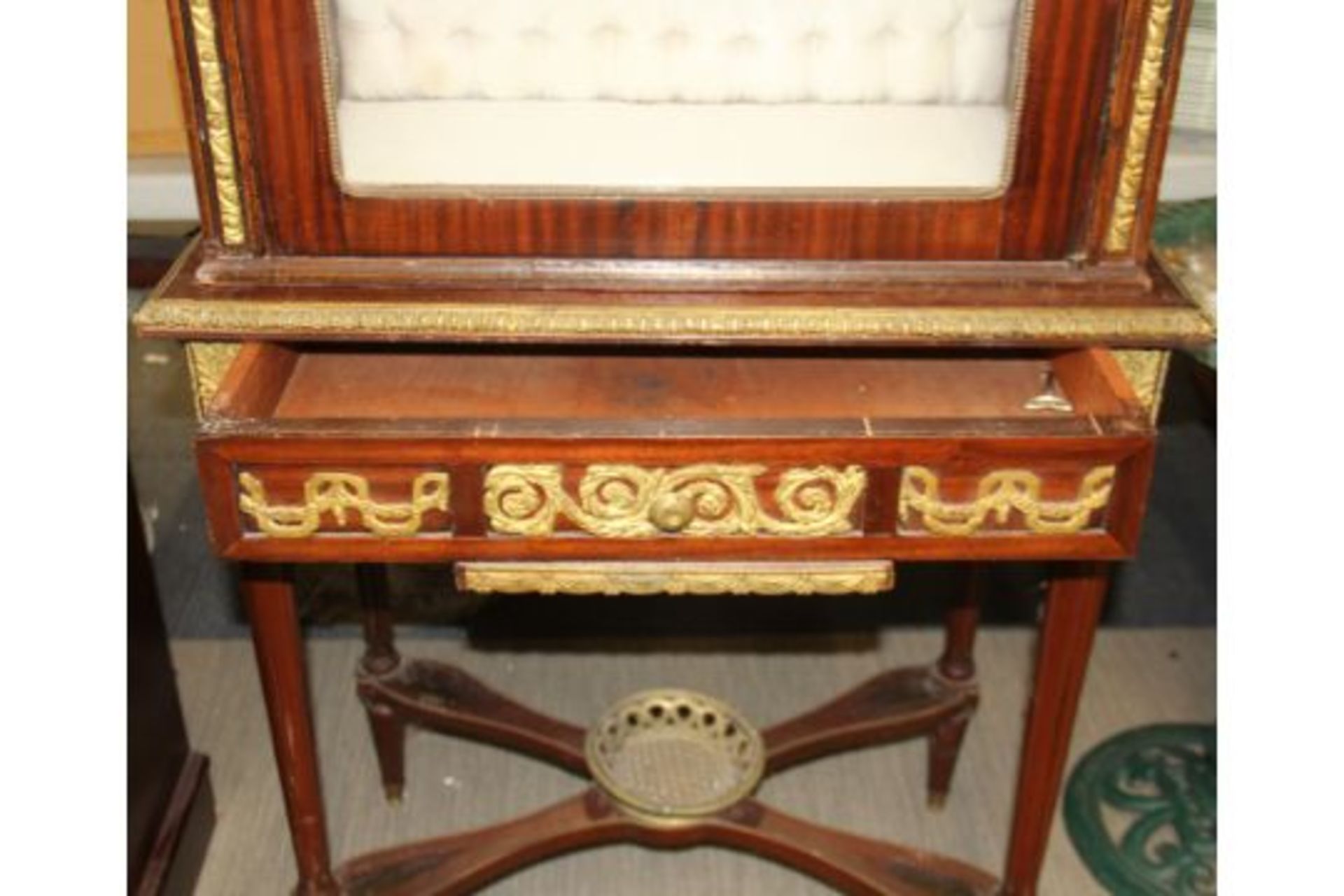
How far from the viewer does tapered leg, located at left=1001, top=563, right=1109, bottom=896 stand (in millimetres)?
1145

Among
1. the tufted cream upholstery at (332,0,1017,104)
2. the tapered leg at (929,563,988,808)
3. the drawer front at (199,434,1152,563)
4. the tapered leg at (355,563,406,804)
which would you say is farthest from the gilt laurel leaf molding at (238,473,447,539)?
the tapered leg at (929,563,988,808)

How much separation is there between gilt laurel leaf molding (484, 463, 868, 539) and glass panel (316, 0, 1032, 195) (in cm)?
19

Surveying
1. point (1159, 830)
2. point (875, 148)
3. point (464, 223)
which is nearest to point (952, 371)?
point (875, 148)

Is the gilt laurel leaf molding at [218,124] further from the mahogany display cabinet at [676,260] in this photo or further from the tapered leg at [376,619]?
the tapered leg at [376,619]

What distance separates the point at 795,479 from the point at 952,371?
8.8 inches

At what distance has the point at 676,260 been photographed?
3.47 feet

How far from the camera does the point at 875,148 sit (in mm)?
1034

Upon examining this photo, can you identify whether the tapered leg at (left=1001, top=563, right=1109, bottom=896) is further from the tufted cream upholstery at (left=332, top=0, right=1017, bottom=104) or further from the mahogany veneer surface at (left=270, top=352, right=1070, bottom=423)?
the tufted cream upholstery at (left=332, top=0, right=1017, bottom=104)

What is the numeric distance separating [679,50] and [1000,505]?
13.9 inches

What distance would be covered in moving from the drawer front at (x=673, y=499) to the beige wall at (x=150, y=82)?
0.41 meters


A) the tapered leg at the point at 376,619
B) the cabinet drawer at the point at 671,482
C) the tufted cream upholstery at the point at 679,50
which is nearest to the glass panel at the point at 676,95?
the tufted cream upholstery at the point at 679,50

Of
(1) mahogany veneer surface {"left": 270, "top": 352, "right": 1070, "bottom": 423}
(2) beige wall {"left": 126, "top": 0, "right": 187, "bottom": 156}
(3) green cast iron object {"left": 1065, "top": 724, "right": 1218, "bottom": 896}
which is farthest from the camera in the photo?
(3) green cast iron object {"left": 1065, "top": 724, "right": 1218, "bottom": 896}

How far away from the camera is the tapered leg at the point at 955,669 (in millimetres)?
1567

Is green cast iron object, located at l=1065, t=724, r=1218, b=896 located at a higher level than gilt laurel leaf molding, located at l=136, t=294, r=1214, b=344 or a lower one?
lower
